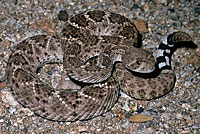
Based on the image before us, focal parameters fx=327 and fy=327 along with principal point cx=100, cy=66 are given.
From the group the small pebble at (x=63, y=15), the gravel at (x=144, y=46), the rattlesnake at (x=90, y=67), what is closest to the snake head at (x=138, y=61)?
the rattlesnake at (x=90, y=67)

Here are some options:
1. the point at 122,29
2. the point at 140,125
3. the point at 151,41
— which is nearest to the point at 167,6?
the point at 151,41

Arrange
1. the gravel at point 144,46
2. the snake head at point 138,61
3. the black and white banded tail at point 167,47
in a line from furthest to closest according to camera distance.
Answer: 1. the black and white banded tail at point 167,47
2. the snake head at point 138,61
3. the gravel at point 144,46

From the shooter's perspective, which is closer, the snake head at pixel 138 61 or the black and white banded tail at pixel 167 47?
the snake head at pixel 138 61

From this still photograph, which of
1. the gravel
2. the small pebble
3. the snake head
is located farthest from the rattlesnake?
the small pebble

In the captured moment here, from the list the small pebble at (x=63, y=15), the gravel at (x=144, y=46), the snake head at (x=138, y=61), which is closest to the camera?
the gravel at (x=144, y=46)

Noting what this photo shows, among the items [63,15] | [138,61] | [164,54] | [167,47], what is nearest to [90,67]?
[138,61]

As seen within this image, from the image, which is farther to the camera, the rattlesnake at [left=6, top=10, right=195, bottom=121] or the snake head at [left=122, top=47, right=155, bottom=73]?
the snake head at [left=122, top=47, right=155, bottom=73]

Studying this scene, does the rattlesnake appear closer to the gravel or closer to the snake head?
the snake head

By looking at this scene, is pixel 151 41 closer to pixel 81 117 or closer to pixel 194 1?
pixel 194 1

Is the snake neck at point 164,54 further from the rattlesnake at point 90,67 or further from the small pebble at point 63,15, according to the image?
the small pebble at point 63,15
